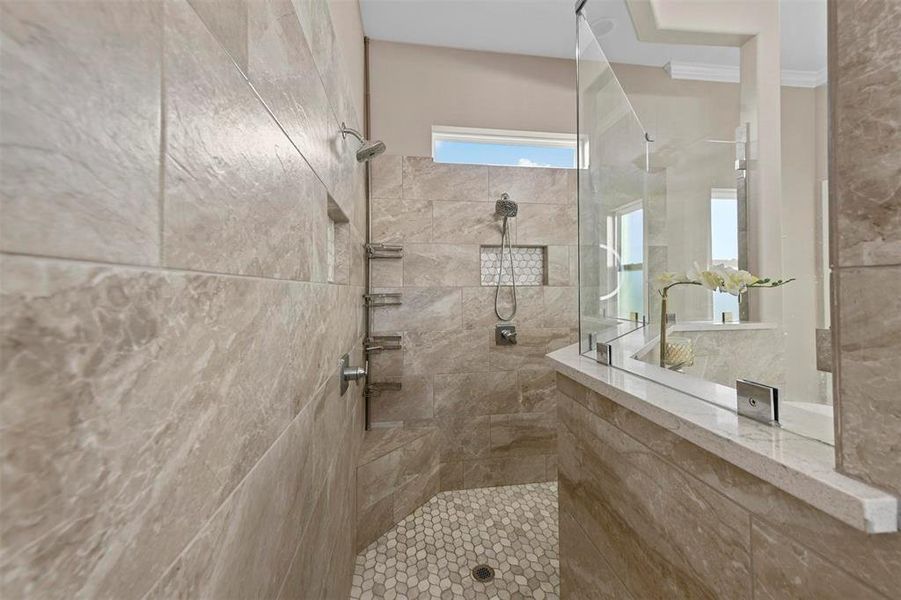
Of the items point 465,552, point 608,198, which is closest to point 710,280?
point 608,198

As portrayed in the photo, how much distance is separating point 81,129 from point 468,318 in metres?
2.21

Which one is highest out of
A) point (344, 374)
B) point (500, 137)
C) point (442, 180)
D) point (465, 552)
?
point (500, 137)

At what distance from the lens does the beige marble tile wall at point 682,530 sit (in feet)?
1.49

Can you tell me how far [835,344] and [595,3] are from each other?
1.70 meters

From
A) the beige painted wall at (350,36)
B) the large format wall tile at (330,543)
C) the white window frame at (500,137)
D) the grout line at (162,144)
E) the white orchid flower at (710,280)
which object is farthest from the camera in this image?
the white window frame at (500,137)

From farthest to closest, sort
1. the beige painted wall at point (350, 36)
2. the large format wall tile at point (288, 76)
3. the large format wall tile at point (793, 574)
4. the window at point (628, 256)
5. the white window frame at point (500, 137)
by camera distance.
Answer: the white window frame at point (500, 137) < the window at point (628, 256) < the beige painted wall at point (350, 36) < the large format wall tile at point (288, 76) < the large format wall tile at point (793, 574)

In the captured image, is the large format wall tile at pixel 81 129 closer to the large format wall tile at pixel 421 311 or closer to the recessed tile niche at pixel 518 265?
the large format wall tile at pixel 421 311

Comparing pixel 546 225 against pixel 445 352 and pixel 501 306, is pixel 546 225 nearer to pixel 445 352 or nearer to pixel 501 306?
pixel 501 306

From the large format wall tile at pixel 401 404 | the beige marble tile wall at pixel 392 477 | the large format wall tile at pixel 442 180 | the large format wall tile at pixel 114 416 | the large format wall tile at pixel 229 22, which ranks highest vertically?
the large format wall tile at pixel 442 180

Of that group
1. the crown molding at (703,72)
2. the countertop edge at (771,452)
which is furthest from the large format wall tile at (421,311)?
the crown molding at (703,72)

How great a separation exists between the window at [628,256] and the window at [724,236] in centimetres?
29

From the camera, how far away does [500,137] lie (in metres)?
2.58

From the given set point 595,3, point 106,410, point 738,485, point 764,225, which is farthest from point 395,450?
point 595,3

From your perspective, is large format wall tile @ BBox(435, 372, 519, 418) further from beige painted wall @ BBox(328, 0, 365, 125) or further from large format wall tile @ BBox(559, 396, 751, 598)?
beige painted wall @ BBox(328, 0, 365, 125)
